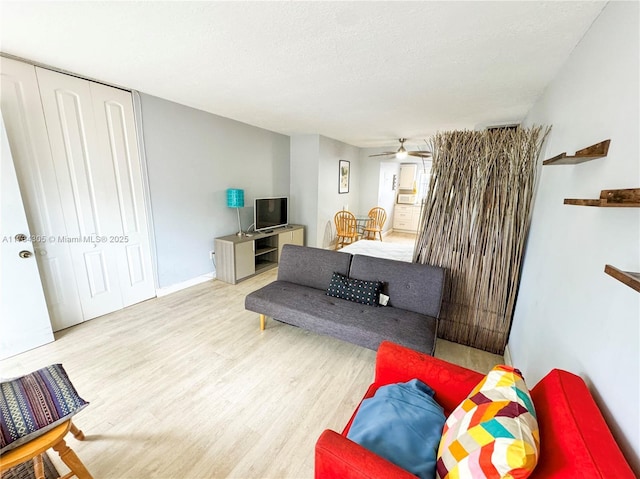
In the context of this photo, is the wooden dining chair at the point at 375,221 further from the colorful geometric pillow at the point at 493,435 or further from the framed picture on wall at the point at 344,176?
the colorful geometric pillow at the point at 493,435

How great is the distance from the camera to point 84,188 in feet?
8.20

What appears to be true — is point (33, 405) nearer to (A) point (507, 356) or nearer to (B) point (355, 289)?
(B) point (355, 289)

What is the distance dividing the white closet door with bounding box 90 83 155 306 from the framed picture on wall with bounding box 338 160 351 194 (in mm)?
3643

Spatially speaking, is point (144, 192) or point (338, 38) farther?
point (144, 192)

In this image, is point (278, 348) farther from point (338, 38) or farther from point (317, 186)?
point (317, 186)

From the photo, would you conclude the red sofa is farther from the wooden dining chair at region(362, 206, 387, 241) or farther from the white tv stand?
the wooden dining chair at region(362, 206, 387, 241)

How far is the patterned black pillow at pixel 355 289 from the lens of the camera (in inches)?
90.5

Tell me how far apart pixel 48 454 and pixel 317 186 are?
4.26 meters

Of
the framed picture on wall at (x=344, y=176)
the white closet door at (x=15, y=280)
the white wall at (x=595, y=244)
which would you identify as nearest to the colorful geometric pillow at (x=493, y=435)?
the white wall at (x=595, y=244)

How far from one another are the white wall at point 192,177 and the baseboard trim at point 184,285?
1.9 inches

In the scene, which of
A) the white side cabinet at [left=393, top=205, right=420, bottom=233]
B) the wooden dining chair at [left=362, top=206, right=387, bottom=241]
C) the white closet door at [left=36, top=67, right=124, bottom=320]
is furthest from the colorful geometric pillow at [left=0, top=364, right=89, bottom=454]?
the white side cabinet at [left=393, top=205, right=420, bottom=233]

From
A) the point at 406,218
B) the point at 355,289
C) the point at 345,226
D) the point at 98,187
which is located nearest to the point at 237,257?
the point at 98,187

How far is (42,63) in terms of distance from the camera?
2.11 meters

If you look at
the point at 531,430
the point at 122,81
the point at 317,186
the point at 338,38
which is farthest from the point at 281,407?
the point at 317,186
